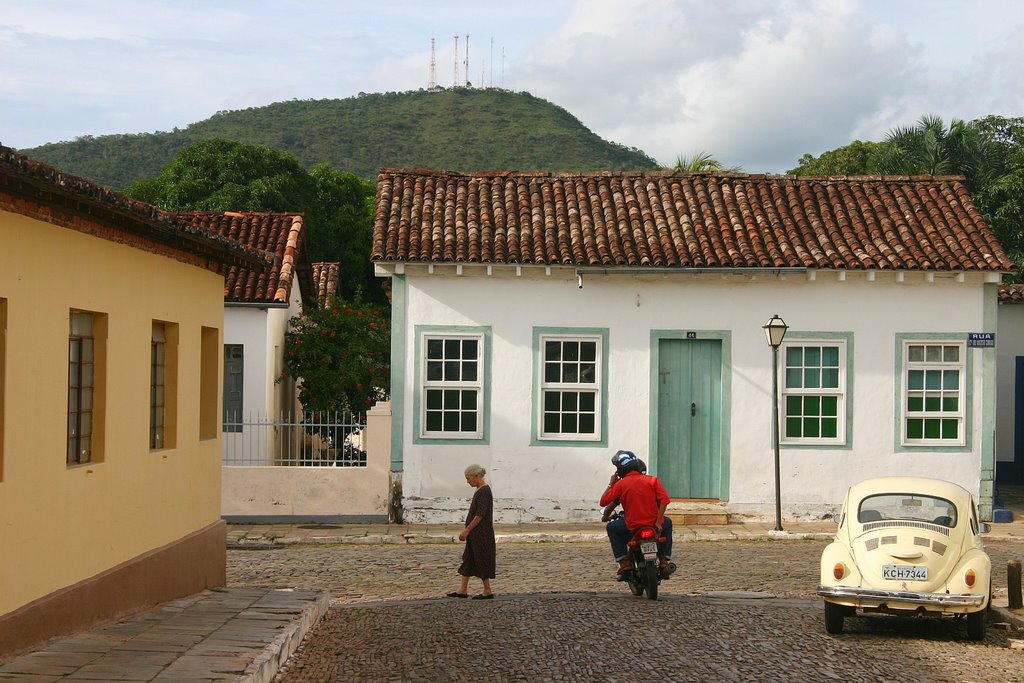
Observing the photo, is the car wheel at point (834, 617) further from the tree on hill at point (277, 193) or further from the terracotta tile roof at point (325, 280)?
the tree on hill at point (277, 193)

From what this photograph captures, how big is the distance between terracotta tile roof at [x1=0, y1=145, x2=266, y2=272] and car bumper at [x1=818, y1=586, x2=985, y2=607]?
635cm

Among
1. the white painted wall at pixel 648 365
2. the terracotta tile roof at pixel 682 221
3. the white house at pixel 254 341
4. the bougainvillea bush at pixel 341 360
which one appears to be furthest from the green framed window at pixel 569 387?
the white house at pixel 254 341

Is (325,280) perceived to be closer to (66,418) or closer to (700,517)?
(700,517)

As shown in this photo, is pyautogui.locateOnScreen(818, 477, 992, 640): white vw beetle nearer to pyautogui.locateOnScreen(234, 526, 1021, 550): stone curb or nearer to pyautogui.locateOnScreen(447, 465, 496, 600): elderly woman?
pyautogui.locateOnScreen(447, 465, 496, 600): elderly woman

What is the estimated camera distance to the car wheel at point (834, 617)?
1038 cm

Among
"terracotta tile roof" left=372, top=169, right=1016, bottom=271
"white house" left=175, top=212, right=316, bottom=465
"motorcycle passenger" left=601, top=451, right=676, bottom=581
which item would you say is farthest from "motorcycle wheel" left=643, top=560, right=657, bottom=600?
"white house" left=175, top=212, right=316, bottom=465

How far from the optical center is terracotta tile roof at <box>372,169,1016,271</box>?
18797mm

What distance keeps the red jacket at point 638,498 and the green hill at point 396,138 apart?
49.5 meters

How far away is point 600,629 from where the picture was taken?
402 inches

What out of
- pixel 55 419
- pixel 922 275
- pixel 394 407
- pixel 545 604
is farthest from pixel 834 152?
pixel 55 419

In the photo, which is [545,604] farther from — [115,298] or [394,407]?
[394,407]

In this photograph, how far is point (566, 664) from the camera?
8.73m

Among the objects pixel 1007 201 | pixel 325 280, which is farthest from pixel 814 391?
pixel 1007 201

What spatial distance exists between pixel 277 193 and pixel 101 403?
32.8 m
